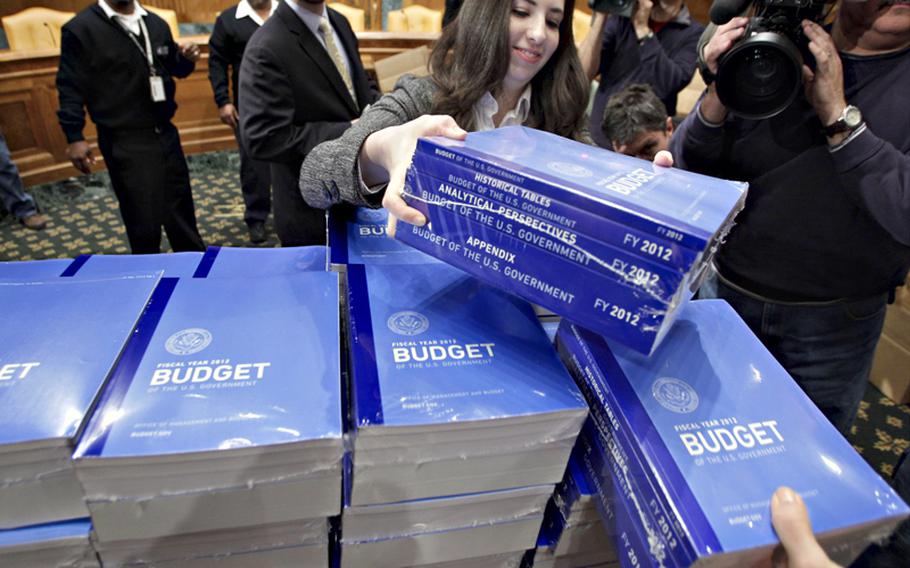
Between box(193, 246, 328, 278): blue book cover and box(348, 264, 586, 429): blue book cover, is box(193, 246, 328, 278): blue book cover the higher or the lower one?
the lower one

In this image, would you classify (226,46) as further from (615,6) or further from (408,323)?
(408,323)

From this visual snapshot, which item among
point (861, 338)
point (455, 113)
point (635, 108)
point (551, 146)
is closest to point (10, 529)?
point (551, 146)

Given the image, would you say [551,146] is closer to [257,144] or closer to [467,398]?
[467,398]

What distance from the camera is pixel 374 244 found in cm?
90

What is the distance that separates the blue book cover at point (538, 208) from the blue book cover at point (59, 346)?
15.8 inches

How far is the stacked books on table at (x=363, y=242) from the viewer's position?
0.84 metres

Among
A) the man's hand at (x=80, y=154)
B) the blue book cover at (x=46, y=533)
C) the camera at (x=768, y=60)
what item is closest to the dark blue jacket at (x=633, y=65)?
the camera at (x=768, y=60)

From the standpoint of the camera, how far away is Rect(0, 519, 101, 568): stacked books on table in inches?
21.7

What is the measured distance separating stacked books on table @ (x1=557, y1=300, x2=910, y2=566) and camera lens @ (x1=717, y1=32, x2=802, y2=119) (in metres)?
0.46

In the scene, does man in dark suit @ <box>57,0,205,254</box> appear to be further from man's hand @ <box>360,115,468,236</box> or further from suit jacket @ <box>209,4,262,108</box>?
man's hand @ <box>360,115,468,236</box>

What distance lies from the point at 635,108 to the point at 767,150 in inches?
33.7

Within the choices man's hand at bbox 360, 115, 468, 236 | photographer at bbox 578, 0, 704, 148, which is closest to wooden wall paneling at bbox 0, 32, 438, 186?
photographer at bbox 578, 0, 704, 148

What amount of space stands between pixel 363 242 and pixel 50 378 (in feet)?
1.56

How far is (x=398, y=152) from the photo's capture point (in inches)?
31.6
